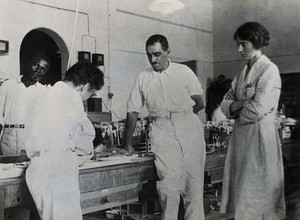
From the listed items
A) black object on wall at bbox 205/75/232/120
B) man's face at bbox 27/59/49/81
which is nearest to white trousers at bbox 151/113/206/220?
man's face at bbox 27/59/49/81

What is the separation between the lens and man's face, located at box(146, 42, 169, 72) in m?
2.38

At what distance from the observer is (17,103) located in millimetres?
3088

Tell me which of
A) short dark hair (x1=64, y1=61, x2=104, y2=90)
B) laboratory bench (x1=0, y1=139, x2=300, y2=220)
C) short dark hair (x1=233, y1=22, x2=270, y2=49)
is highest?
short dark hair (x1=233, y1=22, x2=270, y2=49)

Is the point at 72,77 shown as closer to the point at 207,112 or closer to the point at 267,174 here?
the point at 267,174

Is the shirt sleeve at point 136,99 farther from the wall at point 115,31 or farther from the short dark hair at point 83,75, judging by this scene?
the wall at point 115,31

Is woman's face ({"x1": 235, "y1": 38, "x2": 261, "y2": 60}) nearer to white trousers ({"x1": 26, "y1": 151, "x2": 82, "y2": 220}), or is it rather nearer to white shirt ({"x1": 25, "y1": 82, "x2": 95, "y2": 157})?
white shirt ({"x1": 25, "y1": 82, "x2": 95, "y2": 157})

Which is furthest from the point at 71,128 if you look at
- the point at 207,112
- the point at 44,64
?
the point at 207,112

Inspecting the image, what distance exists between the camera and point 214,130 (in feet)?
11.3

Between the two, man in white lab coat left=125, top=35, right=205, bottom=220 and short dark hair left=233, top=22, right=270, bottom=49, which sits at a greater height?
short dark hair left=233, top=22, right=270, bottom=49

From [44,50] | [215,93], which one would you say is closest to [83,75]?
[44,50]

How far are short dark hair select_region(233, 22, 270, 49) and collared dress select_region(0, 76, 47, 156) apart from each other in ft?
5.47

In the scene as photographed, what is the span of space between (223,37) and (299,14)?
1.20 meters

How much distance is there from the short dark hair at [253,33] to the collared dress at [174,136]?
537mm

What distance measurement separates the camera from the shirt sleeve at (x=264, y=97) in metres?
1.95
